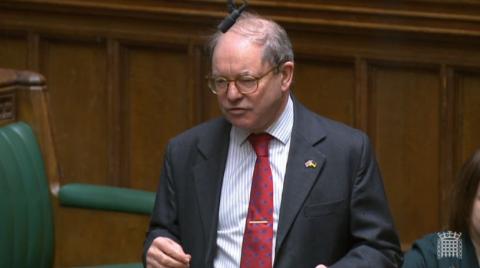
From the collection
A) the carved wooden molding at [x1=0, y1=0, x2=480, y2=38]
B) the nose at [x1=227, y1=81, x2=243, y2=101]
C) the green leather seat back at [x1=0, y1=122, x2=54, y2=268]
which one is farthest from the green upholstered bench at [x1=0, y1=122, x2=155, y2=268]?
the nose at [x1=227, y1=81, x2=243, y2=101]

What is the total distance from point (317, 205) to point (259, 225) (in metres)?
0.17

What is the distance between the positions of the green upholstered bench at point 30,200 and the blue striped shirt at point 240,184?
3.46 ft

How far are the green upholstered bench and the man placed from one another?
95 cm

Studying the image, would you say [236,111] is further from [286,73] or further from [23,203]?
[23,203]

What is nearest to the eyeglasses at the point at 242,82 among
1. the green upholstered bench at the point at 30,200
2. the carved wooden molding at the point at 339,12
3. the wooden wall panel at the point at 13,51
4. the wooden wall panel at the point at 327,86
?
the green upholstered bench at the point at 30,200

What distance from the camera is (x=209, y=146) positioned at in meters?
4.26

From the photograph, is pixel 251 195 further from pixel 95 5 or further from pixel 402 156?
pixel 95 5

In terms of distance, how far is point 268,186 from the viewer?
415 cm

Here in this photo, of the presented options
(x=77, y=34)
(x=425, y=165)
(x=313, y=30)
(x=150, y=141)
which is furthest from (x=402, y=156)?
(x=77, y=34)

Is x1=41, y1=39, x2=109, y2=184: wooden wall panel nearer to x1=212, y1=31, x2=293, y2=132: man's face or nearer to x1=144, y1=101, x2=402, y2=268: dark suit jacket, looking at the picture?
x1=144, y1=101, x2=402, y2=268: dark suit jacket

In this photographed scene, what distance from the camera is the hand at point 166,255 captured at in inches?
158

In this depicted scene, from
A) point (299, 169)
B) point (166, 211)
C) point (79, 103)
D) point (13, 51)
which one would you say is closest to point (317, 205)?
point (299, 169)

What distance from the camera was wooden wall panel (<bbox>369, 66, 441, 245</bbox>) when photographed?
5.48m

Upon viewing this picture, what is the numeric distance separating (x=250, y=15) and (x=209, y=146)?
39 cm
